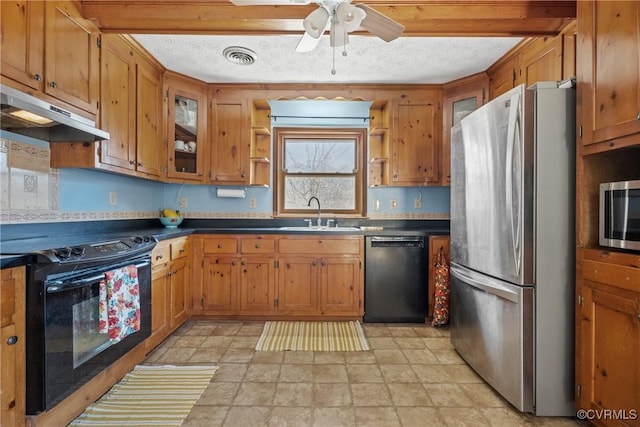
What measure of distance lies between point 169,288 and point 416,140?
2.78m

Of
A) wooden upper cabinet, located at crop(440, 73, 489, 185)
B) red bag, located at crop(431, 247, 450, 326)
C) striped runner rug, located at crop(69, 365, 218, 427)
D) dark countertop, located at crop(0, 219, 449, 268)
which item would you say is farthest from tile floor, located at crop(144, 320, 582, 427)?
wooden upper cabinet, located at crop(440, 73, 489, 185)

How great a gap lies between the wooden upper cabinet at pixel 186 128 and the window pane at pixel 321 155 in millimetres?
994

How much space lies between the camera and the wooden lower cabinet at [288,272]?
3.06 m

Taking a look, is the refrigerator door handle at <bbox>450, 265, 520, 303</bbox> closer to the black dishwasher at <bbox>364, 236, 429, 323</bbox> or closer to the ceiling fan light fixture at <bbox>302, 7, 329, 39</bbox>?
the black dishwasher at <bbox>364, 236, 429, 323</bbox>

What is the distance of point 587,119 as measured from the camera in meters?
1.58

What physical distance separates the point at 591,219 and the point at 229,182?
9.67 feet

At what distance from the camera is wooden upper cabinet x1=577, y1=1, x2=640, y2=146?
1.37 metres

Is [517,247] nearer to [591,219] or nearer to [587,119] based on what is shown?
[591,219]

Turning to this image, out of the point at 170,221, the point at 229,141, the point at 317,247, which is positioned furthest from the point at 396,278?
the point at 170,221

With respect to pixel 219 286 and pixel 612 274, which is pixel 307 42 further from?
pixel 219 286

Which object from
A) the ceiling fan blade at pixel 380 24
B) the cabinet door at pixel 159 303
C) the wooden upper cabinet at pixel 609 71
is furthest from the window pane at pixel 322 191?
the wooden upper cabinet at pixel 609 71

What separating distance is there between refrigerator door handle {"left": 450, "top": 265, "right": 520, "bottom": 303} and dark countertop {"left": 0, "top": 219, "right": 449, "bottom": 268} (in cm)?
83

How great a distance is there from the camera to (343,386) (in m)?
1.97

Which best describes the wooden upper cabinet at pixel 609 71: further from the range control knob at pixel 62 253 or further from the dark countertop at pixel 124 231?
the range control knob at pixel 62 253
